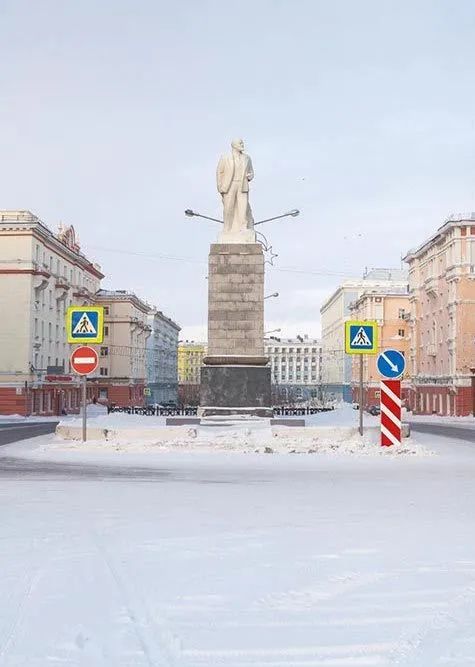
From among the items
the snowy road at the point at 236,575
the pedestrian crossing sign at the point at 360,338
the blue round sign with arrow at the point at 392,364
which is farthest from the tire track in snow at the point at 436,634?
the pedestrian crossing sign at the point at 360,338

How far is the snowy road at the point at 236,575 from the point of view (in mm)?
4766

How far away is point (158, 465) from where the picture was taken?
16453 mm

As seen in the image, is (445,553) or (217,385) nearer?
(445,553)

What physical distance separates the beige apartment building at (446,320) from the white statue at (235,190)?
4906 cm

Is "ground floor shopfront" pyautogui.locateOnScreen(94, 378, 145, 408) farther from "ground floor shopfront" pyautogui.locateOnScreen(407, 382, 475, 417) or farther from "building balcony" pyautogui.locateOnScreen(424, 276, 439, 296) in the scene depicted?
"building balcony" pyautogui.locateOnScreen(424, 276, 439, 296)

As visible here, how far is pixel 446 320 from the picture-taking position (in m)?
74.6

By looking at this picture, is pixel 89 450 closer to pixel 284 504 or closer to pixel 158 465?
pixel 158 465

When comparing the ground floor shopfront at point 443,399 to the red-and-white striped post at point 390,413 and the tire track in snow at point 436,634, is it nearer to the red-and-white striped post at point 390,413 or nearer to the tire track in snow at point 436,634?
the red-and-white striped post at point 390,413

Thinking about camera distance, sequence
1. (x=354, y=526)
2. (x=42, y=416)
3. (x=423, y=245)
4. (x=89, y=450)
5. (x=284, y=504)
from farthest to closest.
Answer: (x=423, y=245) → (x=42, y=416) → (x=89, y=450) → (x=284, y=504) → (x=354, y=526)

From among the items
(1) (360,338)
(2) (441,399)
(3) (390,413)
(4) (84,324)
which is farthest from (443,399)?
(4) (84,324)

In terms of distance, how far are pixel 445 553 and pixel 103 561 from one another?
10.0 feet

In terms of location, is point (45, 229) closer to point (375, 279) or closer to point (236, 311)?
point (236, 311)

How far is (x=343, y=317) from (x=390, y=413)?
419ft

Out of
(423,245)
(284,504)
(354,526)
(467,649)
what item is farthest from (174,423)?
(423,245)
